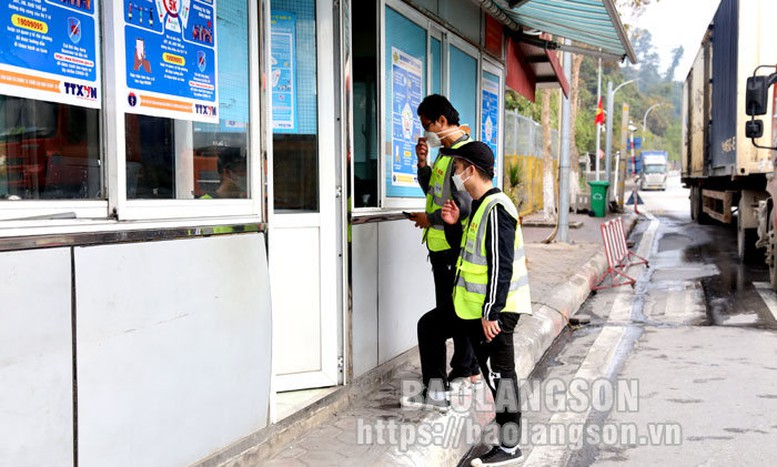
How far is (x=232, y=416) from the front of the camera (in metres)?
3.46

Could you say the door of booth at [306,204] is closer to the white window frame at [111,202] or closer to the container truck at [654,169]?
the white window frame at [111,202]

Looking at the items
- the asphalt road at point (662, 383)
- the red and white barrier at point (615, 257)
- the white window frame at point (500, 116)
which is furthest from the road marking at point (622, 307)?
the white window frame at point (500, 116)

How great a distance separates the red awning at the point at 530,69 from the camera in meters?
9.09

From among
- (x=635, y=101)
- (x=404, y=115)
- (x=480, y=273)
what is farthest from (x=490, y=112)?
(x=635, y=101)

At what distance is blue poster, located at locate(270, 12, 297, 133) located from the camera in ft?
14.6

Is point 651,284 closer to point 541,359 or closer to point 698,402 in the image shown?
point 541,359

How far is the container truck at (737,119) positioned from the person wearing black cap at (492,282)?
229 inches

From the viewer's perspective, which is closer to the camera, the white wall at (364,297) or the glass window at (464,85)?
the white wall at (364,297)

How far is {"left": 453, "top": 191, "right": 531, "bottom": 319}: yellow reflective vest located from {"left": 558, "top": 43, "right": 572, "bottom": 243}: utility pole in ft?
36.0

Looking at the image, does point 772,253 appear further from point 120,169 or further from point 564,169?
point 120,169

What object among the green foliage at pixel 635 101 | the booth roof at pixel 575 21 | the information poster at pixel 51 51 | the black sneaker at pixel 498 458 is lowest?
the black sneaker at pixel 498 458

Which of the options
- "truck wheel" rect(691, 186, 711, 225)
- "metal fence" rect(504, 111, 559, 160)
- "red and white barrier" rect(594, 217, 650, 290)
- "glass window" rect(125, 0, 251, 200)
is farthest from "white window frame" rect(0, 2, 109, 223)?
"truck wheel" rect(691, 186, 711, 225)

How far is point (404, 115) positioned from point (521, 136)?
19675 millimetres

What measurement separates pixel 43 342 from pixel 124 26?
1240mm
